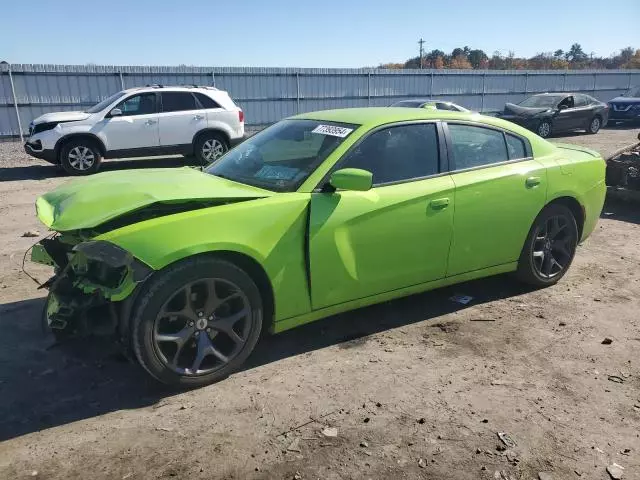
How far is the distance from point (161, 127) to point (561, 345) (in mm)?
10086

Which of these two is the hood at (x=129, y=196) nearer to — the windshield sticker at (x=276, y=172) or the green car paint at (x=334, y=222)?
the green car paint at (x=334, y=222)

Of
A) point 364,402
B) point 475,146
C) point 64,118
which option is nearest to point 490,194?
point 475,146

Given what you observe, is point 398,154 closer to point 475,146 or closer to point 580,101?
point 475,146

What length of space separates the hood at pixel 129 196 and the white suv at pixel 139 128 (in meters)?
8.03

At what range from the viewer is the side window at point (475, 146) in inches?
170

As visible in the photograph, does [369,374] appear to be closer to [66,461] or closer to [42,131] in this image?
[66,461]

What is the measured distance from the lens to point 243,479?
2.57 m

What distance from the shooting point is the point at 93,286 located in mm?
3105

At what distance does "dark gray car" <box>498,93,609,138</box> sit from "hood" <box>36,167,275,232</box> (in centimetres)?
1655

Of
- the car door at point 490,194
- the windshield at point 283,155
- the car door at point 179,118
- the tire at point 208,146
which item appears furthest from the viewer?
the tire at point 208,146

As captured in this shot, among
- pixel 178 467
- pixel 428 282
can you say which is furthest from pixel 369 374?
pixel 178 467

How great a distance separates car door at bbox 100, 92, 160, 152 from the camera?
37.7ft

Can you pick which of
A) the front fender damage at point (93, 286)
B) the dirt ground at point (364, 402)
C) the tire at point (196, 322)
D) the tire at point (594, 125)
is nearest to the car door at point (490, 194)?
the dirt ground at point (364, 402)

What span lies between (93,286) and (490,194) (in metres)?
2.96
